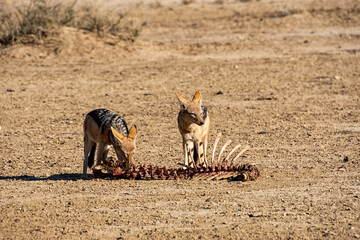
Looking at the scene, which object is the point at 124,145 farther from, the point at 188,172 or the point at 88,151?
the point at 88,151

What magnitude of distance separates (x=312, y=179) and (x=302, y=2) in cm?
1984

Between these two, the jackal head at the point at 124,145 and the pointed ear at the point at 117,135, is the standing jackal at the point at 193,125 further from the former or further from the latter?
the pointed ear at the point at 117,135

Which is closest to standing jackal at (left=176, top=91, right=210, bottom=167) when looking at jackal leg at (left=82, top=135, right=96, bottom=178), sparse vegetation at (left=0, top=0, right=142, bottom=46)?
jackal leg at (left=82, top=135, right=96, bottom=178)

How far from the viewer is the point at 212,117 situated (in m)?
12.1

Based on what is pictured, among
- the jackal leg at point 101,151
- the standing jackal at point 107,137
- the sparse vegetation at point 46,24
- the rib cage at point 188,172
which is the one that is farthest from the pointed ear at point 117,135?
the sparse vegetation at point 46,24

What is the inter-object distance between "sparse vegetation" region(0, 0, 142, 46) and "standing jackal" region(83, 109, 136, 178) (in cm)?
1052

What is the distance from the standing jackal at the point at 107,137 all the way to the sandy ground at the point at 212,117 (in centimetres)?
36

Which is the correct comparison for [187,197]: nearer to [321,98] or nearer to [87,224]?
[87,224]

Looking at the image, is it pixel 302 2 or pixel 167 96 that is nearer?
pixel 167 96

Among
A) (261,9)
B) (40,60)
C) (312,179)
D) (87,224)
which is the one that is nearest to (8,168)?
(87,224)

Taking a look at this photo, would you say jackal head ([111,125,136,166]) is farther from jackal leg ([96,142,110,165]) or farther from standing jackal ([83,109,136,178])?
jackal leg ([96,142,110,165])

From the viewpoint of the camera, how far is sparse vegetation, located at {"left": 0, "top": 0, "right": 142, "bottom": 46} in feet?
60.1

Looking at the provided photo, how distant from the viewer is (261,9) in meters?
25.8

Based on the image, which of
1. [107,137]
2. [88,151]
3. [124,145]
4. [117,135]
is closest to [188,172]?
[124,145]
